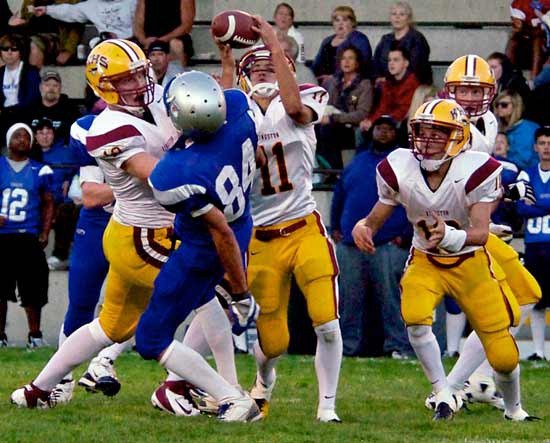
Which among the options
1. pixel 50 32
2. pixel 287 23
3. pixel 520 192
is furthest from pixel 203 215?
pixel 50 32

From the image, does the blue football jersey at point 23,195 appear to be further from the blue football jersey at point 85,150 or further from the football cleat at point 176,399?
the football cleat at point 176,399

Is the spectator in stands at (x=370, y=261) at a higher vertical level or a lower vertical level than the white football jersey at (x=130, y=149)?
lower

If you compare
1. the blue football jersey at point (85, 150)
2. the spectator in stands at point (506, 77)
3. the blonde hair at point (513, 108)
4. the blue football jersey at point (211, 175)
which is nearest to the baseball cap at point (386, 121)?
the blonde hair at point (513, 108)

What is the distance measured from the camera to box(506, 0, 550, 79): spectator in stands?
13469 mm

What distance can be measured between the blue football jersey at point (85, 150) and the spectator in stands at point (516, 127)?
506 cm

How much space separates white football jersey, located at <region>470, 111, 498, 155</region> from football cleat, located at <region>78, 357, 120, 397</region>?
7.42 ft

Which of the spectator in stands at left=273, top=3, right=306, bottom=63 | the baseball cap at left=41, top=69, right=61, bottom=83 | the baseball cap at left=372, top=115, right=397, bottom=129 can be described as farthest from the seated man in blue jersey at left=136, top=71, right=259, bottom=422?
the spectator in stands at left=273, top=3, right=306, bottom=63

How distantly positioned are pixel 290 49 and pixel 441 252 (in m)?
6.12

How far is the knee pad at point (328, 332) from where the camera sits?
7148 millimetres

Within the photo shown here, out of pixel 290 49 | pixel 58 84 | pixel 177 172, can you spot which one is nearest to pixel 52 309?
pixel 58 84

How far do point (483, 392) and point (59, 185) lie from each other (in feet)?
20.0

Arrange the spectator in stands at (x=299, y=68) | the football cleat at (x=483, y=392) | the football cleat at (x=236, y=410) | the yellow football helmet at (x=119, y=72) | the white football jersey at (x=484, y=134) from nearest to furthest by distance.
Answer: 1. the football cleat at (x=236, y=410)
2. the yellow football helmet at (x=119, y=72)
3. the white football jersey at (x=484, y=134)
4. the football cleat at (x=483, y=392)
5. the spectator in stands at (x=299, y=68)

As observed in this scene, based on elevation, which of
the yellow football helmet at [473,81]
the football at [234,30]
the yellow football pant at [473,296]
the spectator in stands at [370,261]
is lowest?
the spectator in stands at [370,261]

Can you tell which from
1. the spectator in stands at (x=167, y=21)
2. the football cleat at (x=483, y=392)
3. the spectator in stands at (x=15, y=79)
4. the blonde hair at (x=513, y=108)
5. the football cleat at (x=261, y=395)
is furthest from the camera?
the spectator in stands at (x=167, y=21)
